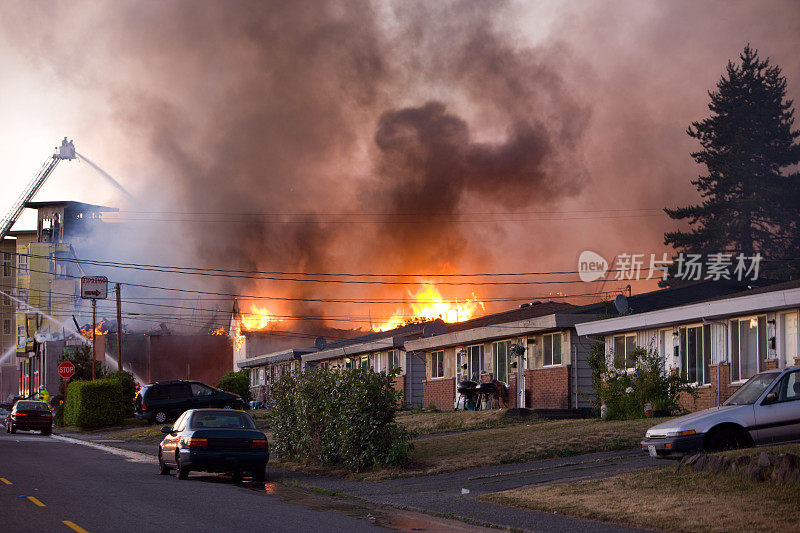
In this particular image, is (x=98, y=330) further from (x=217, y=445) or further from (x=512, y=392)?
(x=217, y=445)

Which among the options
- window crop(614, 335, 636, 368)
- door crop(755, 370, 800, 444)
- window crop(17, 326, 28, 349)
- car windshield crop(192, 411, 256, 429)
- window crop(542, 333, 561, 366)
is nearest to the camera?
door crop(755, 370, 800, 444)

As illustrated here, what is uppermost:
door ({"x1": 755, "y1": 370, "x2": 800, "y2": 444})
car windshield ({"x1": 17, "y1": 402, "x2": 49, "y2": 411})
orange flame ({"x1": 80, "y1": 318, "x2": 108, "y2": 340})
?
orange flame ({"x1": 80, "y1": 318, "x2": 108, "y2": 340})

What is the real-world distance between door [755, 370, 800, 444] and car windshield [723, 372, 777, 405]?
24 cm

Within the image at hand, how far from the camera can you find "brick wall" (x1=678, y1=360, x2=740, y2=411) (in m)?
23.6

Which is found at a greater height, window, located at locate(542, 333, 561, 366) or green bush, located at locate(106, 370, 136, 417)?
window, located at locate(542, 333, 561, 366)

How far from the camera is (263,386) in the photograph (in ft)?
195

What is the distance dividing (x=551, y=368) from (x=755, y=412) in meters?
15.6

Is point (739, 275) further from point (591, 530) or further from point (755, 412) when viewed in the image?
point (591, 530)

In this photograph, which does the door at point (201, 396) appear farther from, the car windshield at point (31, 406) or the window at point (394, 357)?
the window at point (394, 357)

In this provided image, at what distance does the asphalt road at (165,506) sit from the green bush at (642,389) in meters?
9.64

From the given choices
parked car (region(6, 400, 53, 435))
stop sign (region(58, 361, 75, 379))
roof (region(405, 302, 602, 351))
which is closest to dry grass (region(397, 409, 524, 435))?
roof (region(405, 302, 602, 351))

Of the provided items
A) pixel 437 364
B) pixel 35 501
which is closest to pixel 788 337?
pixel 35 501

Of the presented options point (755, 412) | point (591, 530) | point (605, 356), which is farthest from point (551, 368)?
point (591, 530)

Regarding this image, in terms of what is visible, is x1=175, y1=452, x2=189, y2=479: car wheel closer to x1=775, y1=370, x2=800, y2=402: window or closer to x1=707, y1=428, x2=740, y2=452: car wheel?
x1=707, y1=428, x2=740, y2=452: car wheel
